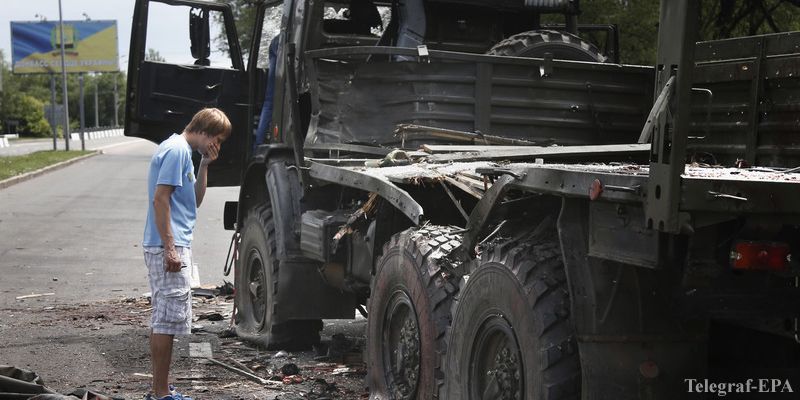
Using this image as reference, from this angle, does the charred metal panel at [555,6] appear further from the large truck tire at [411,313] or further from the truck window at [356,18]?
the large truck tire at [411,313]

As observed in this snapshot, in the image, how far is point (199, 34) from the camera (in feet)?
29.1

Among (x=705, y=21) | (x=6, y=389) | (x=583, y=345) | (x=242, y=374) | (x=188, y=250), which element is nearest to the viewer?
(x=583, y=345)

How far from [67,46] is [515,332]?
85.7 metres

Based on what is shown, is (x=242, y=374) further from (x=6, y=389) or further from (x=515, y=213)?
(x=515, y=213)

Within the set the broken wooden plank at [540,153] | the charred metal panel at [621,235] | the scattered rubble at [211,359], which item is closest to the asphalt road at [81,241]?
the scattered rubble at [211,359]

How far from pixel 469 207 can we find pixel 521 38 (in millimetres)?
2258

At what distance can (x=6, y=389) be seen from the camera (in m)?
6.02

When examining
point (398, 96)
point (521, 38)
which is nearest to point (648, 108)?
point (521, 38)

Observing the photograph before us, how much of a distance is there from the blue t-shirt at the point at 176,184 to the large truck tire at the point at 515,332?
1.90 metres

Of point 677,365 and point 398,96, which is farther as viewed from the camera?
point 398,96

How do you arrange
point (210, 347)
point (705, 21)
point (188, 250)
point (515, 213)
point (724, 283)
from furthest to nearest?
point (210, 347), point (705, 21), point (188, 250), point (515, 213), point (724, 283)

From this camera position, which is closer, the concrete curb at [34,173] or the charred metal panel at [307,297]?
the charred metal panel at [307,297]

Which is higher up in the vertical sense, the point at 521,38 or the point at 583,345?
the point at 521,38

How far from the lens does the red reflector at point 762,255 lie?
3.83 metres
